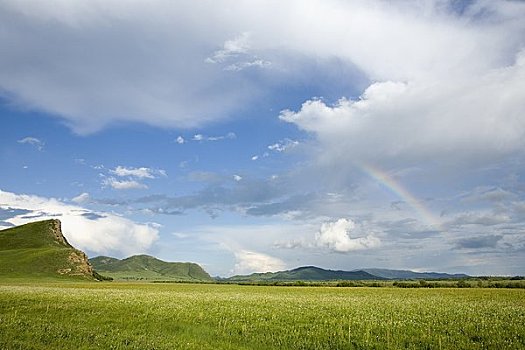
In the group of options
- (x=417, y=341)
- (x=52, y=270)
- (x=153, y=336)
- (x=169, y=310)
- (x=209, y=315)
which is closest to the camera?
(x=417, y=341)

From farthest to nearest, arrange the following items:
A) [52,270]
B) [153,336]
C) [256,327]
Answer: [52,270]
[256,327]
[153,336]

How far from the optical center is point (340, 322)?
25.8 metres

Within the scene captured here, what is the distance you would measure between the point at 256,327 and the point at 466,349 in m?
11.6

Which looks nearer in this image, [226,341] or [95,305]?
[226,341]

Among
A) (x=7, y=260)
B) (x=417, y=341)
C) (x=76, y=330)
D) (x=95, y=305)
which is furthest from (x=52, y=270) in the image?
(x=417, y=341)

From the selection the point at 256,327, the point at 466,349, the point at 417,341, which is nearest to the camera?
the point at 466,349

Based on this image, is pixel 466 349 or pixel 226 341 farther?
pixel 226 341

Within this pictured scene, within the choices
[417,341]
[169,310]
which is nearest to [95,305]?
[169,310]

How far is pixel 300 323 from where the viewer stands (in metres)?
26.1

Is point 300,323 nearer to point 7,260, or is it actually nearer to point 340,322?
point 340,322

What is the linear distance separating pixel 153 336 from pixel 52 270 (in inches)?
7683

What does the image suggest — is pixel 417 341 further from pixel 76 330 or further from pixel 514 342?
pixel 76 330

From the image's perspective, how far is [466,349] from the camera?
1808cm

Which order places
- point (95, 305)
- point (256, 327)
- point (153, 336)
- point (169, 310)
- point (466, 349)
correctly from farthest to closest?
point (95, 305), point (169, 310), point (256, 327), point (153, 336), point (466, 349)
